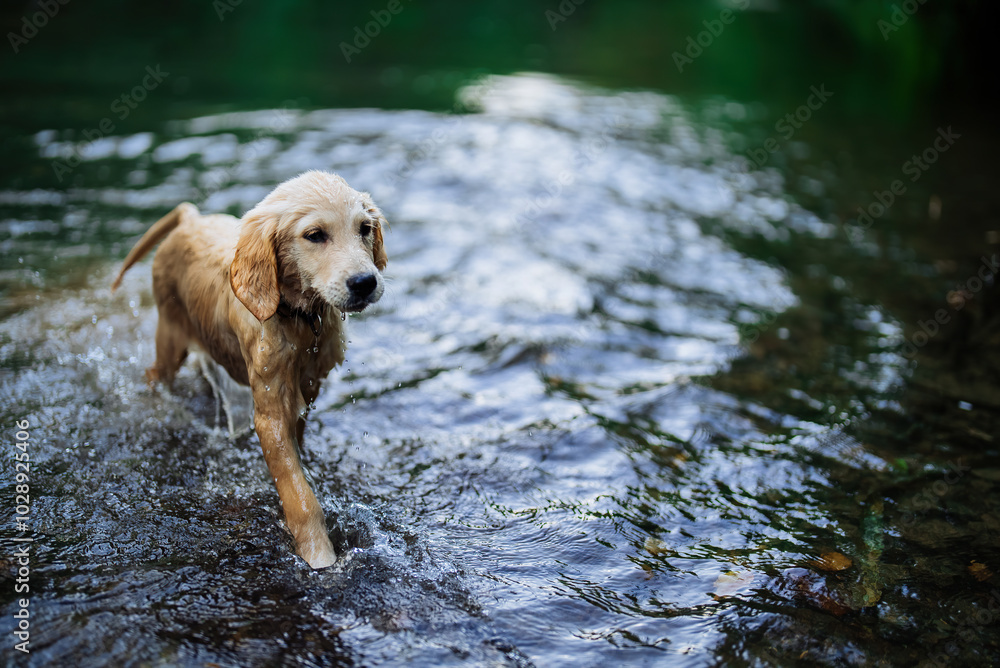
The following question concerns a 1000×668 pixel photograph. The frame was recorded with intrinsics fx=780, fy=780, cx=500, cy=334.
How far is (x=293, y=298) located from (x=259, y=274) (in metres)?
0.24

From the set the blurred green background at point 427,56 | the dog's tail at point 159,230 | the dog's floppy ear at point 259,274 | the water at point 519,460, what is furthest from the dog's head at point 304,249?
the blurred green background at point 427,56

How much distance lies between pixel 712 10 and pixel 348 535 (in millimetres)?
32131

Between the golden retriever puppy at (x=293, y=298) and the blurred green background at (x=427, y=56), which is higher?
the golden retriever puppy at (x=293, y=298)

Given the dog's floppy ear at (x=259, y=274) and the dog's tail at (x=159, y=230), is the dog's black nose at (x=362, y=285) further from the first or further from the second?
the dog's tail at (x=159, y=230)

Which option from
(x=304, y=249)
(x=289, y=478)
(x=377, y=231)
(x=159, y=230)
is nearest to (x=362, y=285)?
(x=304, y=249)

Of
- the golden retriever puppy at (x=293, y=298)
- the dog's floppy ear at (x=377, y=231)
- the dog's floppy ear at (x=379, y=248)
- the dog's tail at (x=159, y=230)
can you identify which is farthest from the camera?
the dog's tail at (x=159, y=230)

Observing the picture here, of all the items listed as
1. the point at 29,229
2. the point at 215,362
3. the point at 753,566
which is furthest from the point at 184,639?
the point at 29,229

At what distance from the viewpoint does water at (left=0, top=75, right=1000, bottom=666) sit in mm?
3713

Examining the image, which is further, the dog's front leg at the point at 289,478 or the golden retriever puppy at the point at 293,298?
the dog's front leg at the point at 289,478

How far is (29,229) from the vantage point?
8203 mm

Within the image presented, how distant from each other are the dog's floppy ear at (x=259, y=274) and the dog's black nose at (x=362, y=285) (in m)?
0.43

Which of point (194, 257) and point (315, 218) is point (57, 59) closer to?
point (194, 257)

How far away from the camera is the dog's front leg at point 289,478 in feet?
12.9

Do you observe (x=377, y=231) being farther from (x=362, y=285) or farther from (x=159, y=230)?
(x=159, y=230)
